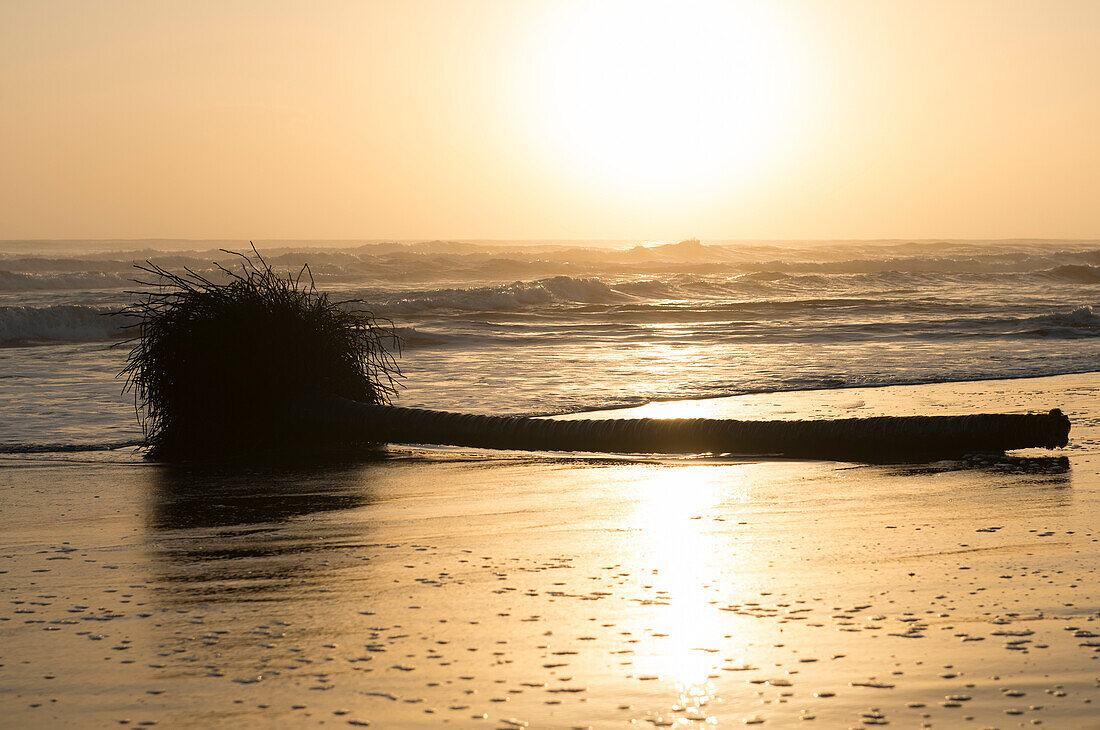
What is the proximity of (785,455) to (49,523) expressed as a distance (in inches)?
166

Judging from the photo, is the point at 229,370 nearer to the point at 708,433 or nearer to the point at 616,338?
the point at 708,433

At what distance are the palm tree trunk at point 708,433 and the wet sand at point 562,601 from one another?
1.75 feet

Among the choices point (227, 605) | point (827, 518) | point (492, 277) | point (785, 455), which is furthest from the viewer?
point (492, 277)

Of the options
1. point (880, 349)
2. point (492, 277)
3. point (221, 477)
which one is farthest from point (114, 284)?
point (221, 477)

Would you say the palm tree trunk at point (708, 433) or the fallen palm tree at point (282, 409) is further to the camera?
the fallen palm tree at point (282, 409)

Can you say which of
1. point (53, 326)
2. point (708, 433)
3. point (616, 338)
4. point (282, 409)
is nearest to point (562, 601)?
point (708, 433)

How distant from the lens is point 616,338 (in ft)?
63.0

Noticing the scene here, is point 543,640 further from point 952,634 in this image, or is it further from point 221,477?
point 221,477

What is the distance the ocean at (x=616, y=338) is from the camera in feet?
35.5

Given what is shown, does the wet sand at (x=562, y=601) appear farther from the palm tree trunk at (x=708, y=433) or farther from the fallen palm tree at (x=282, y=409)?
the fallen palm tree at (x=282, y=409)

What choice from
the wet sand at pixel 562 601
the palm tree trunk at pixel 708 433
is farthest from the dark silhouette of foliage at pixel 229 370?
the wet sand at pixel 562 601

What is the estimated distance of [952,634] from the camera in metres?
3.09

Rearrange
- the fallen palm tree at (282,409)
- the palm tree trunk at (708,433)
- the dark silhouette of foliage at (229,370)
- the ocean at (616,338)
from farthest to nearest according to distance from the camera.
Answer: the ocean at (616,338) < the dark silhouette of foliage at (229,370) < the fallen palm tree at (282,409) < the palm tree trunk at (708,433)

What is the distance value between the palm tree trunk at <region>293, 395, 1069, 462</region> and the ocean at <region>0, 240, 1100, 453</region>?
198cm
